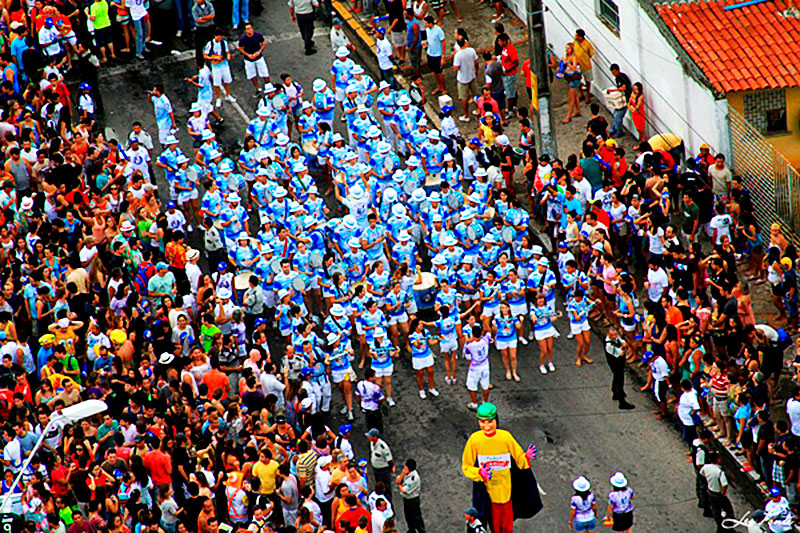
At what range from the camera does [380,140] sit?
3472cm

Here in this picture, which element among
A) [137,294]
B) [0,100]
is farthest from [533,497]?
[0,100]

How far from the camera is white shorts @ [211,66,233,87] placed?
38.5m

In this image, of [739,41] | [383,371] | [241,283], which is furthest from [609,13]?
[383,371]

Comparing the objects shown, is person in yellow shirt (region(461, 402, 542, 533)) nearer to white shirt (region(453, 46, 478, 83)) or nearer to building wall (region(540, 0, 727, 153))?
building wall (region(540, 0, 727, 153))

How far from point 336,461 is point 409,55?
48.4 ft

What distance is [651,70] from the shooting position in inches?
1405

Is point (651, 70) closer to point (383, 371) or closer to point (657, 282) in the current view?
point (657, 282)

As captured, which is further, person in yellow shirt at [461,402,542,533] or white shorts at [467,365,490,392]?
white shorts at [467,365,490,392]

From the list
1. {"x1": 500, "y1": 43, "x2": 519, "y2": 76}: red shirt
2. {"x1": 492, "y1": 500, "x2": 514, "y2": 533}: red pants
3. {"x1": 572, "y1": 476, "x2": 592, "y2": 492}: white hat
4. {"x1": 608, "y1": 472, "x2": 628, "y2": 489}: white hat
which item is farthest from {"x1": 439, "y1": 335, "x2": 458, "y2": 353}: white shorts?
{"x1": 500, "y1": 43, "x2": 519, "y2": 76}: red shirt

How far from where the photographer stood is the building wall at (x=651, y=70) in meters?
34.3

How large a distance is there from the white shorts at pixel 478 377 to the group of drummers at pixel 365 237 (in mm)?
31

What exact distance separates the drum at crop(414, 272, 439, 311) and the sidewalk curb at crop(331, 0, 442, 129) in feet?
22.9

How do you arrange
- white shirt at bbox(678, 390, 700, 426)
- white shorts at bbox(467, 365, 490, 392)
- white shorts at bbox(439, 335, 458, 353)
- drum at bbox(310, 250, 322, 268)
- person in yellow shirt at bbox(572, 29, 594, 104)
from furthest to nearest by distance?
person in yellow shirt at bbox(572, 29, 594, 104) → drum at bbox(310, 250, 322, 268) → white shorts at bbox(439, 335, 458, 353) → white shorts at bbox(467, 365, 490, 392) → white shirt at bbox(678, 390, 700, 426)

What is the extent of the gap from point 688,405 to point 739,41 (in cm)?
905
